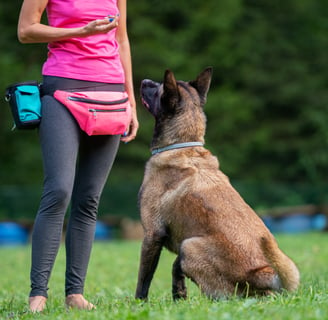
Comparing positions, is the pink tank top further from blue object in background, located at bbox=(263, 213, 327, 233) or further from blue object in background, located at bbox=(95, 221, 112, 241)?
blue object in background, located at bbox=(263, 213, 327, 233)

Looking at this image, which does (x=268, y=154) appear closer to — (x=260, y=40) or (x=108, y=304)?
(x=260, y=40)

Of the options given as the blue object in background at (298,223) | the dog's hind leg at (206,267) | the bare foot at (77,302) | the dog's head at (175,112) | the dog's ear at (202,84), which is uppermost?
the dog's ear at (202,84)

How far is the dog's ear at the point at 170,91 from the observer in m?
4.89

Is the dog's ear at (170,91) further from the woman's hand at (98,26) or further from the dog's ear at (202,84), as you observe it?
the woman's hand at (98,26)

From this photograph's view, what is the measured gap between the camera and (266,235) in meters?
4.54

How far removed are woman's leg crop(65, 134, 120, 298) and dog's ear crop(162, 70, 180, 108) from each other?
1.58 ft

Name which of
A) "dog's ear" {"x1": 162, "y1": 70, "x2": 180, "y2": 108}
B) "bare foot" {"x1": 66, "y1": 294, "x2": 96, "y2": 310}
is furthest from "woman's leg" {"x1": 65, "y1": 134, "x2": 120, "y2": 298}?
"dog's ear" {"x1": 162, "y1": 70, "x2": 180, "y2": 108}

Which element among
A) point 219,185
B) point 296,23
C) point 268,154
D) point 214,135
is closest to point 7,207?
point 214,135

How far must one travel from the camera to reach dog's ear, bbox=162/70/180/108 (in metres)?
4.89

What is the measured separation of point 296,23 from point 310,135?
19.4 feet

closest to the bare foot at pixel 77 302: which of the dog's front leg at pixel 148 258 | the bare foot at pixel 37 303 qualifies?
the bare foot at pixel 37 303

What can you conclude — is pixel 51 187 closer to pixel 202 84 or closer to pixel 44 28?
pixel 44 28

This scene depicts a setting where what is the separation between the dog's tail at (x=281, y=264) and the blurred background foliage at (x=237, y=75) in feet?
67.1

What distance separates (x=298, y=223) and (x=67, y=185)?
17.2m
